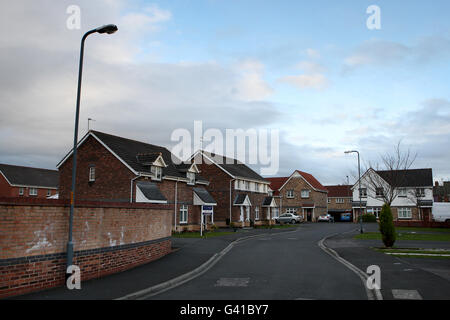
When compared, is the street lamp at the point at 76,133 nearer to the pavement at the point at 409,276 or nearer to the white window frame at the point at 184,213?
the pavement at the point at 409,276

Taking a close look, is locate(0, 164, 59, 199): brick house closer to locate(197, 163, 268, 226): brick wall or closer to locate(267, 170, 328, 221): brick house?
locate(197, 163, 268, 226): brick wall

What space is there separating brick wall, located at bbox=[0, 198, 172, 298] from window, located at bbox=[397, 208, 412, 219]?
52.7 m

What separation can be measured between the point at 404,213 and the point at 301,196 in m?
17.0

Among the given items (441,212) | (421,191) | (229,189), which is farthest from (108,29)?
(421,191)

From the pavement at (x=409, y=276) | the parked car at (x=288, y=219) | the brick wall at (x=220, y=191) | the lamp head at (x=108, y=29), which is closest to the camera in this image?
the pavement at (x=409, y=276)

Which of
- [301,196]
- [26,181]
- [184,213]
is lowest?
[184,213]

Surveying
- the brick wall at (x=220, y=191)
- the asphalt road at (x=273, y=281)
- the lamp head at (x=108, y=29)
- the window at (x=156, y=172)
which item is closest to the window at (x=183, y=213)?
the window at (x=156, y=172)

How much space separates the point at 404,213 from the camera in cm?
5934

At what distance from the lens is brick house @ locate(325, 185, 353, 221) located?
76.8m

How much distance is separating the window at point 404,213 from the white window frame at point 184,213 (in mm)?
37225

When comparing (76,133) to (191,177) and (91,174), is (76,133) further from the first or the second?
(191,177)

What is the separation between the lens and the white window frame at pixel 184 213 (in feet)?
121

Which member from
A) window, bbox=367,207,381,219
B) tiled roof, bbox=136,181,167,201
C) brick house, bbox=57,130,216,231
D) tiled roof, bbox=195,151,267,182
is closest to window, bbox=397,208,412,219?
window, bbox=367,207,381,219
